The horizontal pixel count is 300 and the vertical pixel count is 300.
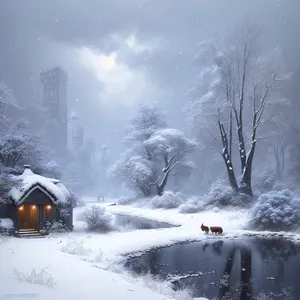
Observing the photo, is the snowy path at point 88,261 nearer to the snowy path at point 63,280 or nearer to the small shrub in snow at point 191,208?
the snowy path at point 63,280

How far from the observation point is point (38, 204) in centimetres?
2359

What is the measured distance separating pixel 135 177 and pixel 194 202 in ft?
42.2

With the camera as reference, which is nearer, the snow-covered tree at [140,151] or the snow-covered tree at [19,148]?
the snow-covered tree at [19,148]

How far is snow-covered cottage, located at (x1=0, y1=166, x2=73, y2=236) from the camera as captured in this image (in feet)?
75.2

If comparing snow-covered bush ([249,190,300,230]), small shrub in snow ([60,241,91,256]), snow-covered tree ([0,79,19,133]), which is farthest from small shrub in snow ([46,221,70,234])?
snow-covered tree ([0,79,19,133])

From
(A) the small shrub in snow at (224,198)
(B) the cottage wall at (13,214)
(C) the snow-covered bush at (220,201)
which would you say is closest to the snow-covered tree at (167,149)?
(C) the snow-covered bush at (220,201)

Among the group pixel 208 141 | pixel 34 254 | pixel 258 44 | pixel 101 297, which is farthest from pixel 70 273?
pixel 208 141

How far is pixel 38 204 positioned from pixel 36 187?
126 cm

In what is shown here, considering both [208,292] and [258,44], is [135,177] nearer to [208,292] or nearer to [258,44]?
[258,44]

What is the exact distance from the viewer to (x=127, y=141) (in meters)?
50.0

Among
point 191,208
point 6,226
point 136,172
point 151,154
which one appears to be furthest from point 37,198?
point 151,154

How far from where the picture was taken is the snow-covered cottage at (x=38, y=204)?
22.9m

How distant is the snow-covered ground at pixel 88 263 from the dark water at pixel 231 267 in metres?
1.43

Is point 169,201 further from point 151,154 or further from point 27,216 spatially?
point 27,216
